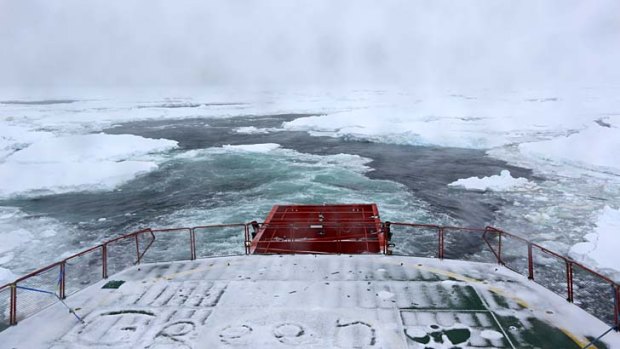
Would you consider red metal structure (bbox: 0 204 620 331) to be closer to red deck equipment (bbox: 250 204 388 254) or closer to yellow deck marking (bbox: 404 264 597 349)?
red deck equipment (bbox: 250 204 388 254)

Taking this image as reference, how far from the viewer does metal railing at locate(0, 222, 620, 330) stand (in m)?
10.1

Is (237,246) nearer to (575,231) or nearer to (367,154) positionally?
(575,231)

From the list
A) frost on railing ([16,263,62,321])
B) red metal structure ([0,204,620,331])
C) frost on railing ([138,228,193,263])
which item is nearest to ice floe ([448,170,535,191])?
red metal structure ([0,204,620,331])

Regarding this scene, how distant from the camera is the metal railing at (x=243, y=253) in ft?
33.1

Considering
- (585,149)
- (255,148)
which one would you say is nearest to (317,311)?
(255,148)

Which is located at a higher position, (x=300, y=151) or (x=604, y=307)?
(x=300, y=151)

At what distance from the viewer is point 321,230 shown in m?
13.3

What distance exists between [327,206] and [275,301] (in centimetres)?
1009

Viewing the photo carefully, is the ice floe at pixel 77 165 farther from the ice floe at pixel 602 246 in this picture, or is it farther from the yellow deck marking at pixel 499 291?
the ice floe at pixel 602 246

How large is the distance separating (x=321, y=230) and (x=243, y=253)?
96.6 inches

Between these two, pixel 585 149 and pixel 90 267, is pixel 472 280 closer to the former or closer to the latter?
pixel 90 267

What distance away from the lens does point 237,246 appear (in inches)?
553

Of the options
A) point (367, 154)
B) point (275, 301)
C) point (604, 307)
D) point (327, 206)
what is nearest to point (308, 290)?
point (275, 301)

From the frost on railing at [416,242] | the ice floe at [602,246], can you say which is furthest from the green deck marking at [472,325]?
the ice floe at [602,246]
